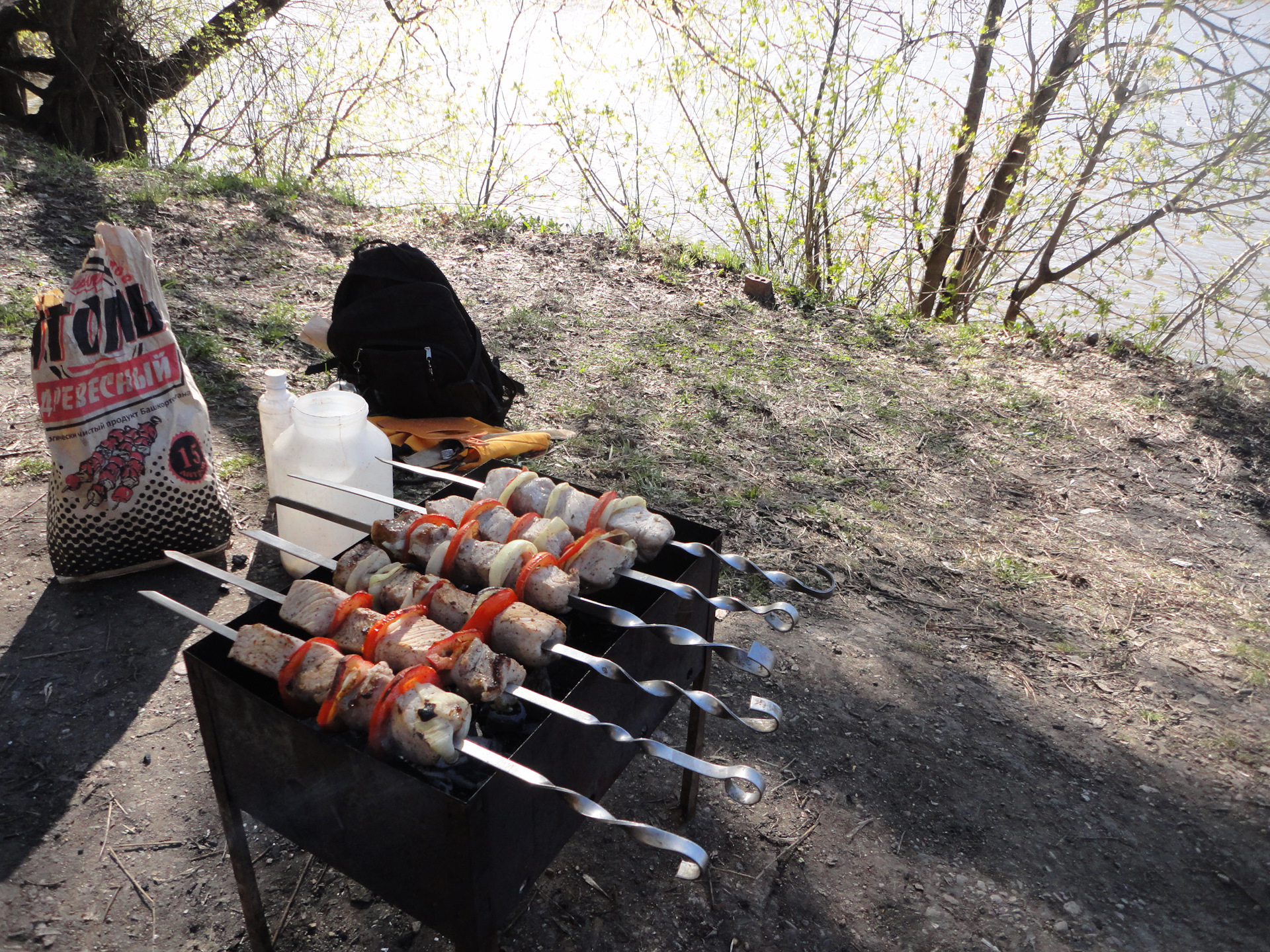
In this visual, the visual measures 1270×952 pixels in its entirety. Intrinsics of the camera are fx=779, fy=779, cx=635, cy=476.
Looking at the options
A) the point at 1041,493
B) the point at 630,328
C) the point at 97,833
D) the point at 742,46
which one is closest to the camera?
the point at 97,833

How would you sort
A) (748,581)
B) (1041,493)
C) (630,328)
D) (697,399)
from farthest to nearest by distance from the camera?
(630,328) → (697,399) → (1041,493) → (748,581)

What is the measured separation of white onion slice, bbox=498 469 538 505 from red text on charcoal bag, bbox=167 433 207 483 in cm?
148

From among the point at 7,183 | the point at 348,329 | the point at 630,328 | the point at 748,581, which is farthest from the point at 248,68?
the point at 748,581

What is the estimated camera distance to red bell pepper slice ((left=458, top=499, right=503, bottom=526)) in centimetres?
187

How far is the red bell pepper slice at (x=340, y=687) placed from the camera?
1.37m

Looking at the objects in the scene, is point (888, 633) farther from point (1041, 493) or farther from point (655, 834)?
point (655, 834)

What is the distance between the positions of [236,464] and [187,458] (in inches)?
36.0

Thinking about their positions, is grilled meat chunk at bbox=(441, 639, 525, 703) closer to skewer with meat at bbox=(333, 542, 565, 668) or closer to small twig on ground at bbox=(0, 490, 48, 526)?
skewer with meat at bbox=(333, 542, 565, 668)

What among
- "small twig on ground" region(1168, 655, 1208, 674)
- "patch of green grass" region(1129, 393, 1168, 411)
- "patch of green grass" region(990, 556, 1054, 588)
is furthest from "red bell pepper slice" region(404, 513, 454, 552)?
"patch of green grass" region(1129, 393, 1168, 411)

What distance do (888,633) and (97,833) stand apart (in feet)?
8.74

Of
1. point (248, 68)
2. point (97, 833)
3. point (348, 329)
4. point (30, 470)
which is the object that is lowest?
point (97, 833)

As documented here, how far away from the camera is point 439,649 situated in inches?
58.0

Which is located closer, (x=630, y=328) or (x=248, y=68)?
(x=630, y=328)

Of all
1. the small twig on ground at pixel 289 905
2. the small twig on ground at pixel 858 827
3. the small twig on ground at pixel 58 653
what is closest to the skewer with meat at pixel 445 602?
the small twig on ground at pixel 289 905
